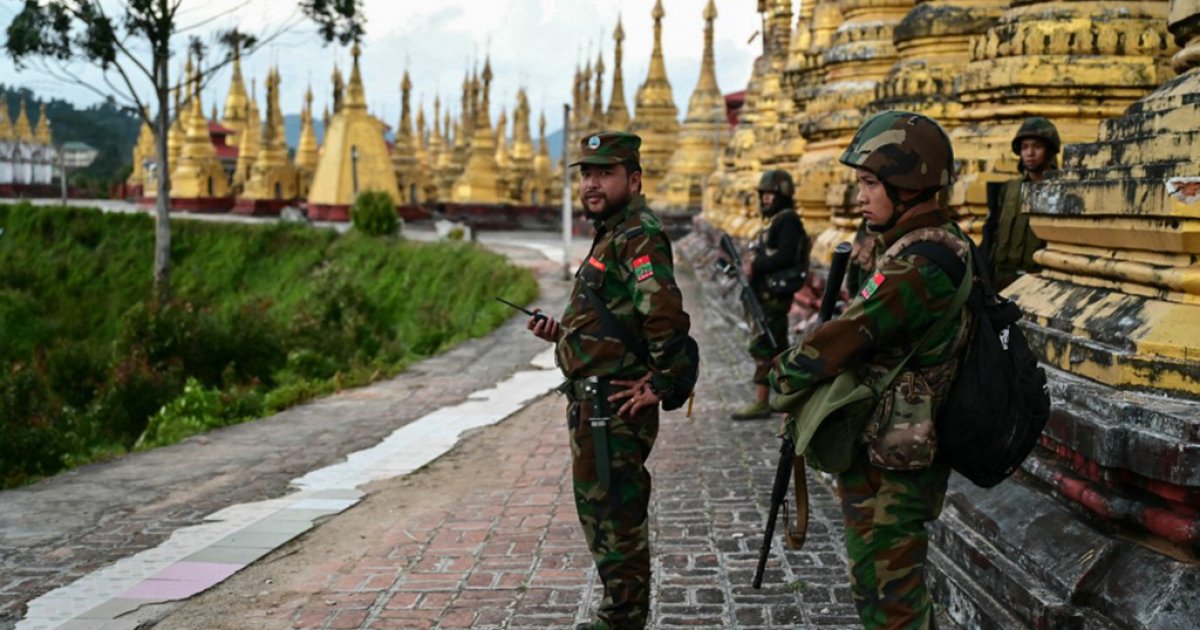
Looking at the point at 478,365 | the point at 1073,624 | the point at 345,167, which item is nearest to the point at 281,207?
the point at 345,167

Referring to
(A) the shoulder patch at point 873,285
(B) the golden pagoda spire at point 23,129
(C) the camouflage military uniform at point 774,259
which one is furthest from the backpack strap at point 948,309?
(B) the golden pagoda spire at point 23,129

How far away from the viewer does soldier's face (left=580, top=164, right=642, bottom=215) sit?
14.0ft

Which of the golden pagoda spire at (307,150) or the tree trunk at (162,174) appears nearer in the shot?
the tree trunk at (162,174)

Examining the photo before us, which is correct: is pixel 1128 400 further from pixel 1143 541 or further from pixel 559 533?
pixel 559 533

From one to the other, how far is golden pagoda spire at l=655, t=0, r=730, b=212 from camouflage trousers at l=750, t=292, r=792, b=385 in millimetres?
19862

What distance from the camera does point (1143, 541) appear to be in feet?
11.9

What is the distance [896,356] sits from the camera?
340cm

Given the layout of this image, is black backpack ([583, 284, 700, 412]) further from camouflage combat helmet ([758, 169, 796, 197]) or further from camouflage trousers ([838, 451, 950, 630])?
camouflage combat helmet ([758, 169, 796, 197])

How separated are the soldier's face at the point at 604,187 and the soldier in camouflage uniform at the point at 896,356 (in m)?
1.01

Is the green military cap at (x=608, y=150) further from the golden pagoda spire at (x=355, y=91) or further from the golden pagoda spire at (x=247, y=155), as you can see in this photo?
the golden pagoda spire at (x=247, y=155)

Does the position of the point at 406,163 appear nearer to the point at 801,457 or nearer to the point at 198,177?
the point at 198,177

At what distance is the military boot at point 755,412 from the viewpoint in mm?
8562

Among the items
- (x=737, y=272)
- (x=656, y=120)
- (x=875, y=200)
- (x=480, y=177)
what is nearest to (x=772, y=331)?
(x=737, y=272)

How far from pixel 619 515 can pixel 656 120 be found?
30.2 m
